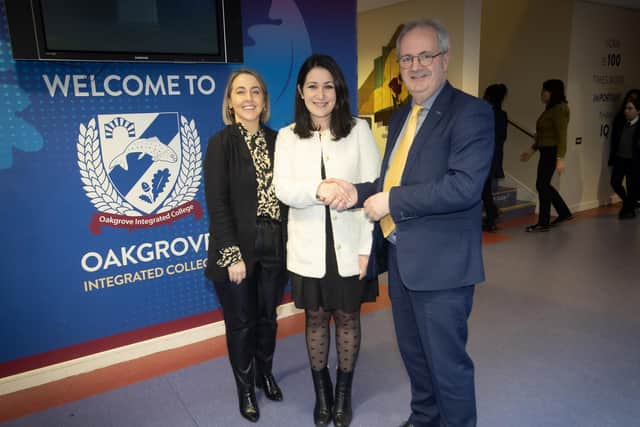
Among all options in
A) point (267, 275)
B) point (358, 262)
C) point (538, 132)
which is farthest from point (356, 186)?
point (538, 132)

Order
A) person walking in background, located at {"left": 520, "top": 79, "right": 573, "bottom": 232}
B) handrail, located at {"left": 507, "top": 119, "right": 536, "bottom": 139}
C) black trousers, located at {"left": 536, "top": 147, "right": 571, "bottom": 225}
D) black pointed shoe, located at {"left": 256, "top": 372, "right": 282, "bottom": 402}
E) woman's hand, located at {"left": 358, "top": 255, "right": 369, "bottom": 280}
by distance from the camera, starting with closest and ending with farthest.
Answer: woman's hand, located at {"left": 358, "top": 255, "right": 369, "bottom": 280} → black pointed shoe, located at {"left": 256, "top": 372, "right": 282, "bottom": 402} → person walking in background, located at {"left": 520, "top": 79, "right": 573, "bottom": 232} → black trousers, located at {"left": 536, "top": 147, "right": 571, "bottom": 225} → handrail, located at {"left": 507, "top": 119, "right": 536, "bottom": 139}

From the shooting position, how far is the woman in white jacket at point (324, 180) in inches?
81.0

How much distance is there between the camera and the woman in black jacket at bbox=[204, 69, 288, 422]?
7.30 ft

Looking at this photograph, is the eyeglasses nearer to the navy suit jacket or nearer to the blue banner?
the navy suit jacket

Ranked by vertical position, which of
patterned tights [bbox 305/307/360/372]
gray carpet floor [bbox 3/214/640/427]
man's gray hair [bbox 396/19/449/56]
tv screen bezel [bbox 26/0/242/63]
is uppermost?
tv screen bezel [bbox 26/0/242/63]

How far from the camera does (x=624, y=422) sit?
7.65 feet

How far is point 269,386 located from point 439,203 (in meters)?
1.55

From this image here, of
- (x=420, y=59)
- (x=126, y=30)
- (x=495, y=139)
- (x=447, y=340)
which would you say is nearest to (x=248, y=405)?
(x=447, y=340)

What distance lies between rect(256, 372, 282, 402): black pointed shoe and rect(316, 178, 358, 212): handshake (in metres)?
A: 1.20

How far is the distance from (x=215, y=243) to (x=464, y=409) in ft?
4.28

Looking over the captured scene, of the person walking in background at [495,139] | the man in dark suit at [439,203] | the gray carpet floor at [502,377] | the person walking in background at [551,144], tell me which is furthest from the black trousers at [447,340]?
the person walking in background at [551,144]

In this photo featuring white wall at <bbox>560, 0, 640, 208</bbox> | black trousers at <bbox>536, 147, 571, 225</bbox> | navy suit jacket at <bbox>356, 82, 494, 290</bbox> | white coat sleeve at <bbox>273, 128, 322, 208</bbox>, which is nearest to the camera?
navy suit jacket at <bbox>356, 82, 494, 290</bbox>

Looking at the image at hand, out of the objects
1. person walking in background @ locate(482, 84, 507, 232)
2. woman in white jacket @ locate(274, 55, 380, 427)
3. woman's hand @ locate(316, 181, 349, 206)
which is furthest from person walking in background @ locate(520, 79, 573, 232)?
woman's hand @ locate(316, 181, 349, 206)

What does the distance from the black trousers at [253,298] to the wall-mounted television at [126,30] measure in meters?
1.29
